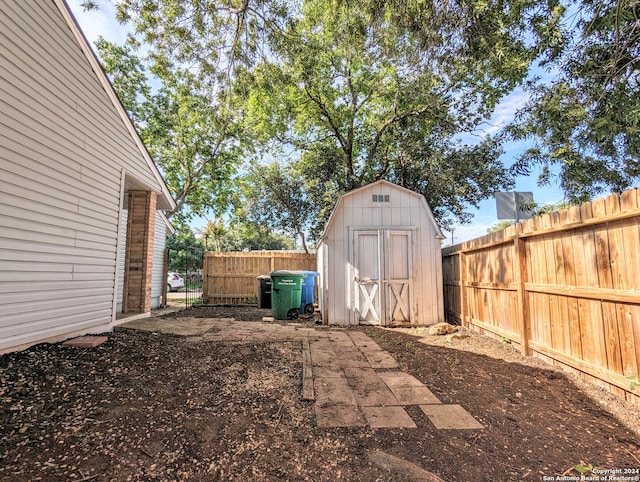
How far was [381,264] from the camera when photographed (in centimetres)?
663

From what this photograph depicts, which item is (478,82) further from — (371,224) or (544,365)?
(544,365)

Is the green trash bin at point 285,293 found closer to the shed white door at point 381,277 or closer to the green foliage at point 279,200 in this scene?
the shed white door at point 381,277

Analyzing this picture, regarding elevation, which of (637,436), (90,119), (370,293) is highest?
(90,119)

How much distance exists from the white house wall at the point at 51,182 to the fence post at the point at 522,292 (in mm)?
6116

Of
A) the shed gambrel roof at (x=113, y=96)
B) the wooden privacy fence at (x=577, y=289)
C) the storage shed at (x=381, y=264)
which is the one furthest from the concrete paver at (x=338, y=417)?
the shed gambrel roof at (x=113, y=96)

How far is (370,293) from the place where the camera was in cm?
667

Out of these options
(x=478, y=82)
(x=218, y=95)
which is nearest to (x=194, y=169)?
(x=218, y=95)

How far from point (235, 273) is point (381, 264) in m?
6.18

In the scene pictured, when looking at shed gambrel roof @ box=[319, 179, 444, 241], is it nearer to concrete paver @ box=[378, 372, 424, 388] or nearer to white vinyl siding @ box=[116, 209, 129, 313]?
concrete paver @ box=[378, 372, 424, 388]

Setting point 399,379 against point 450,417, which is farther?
point 399,379

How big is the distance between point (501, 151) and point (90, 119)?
11.2 m

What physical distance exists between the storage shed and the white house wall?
169 inches

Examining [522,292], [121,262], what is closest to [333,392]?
[522,292]

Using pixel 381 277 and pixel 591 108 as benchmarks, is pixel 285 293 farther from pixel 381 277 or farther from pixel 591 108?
pixel 591 108
